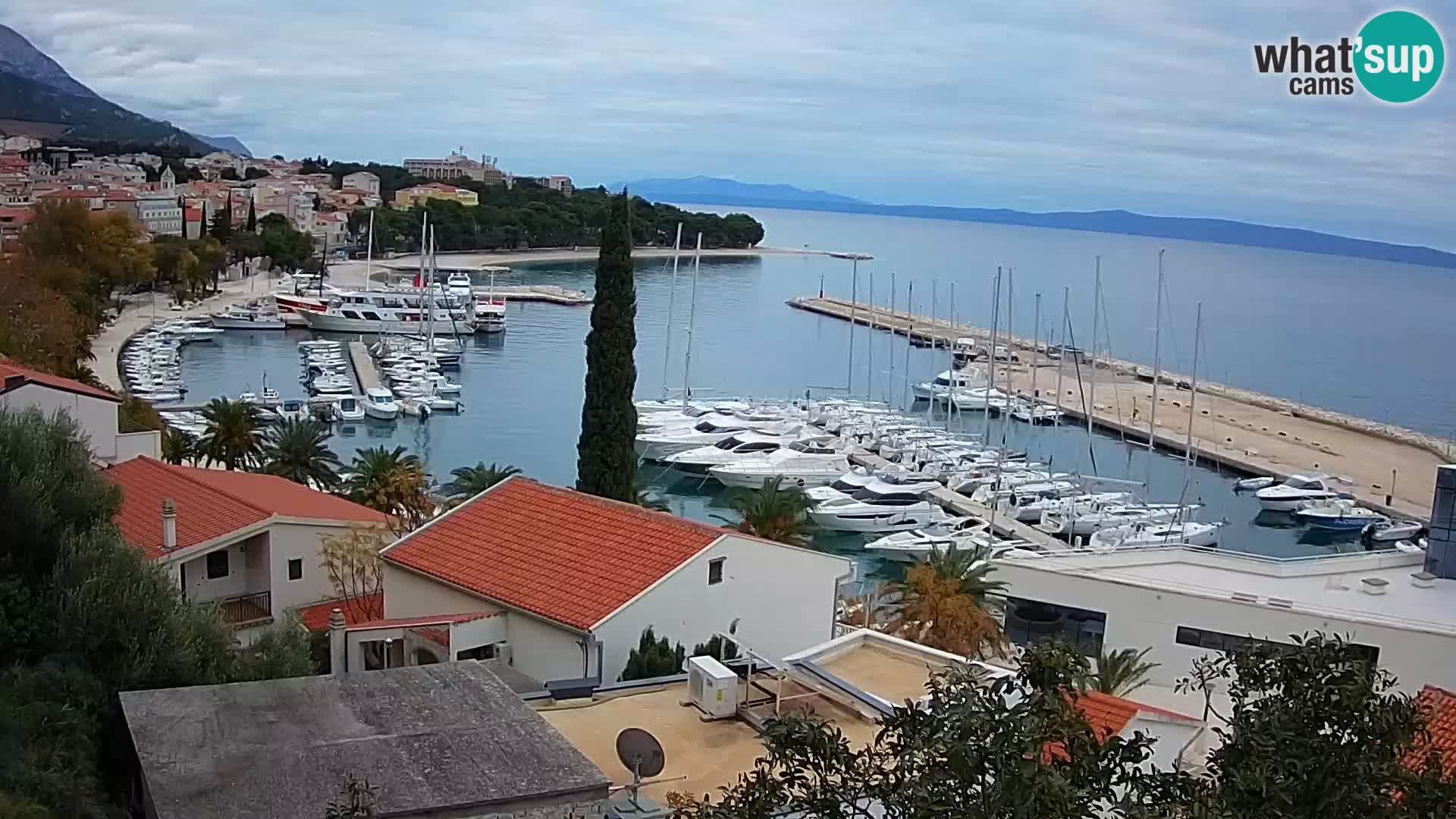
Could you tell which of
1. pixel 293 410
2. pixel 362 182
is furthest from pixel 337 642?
pixel 362 182

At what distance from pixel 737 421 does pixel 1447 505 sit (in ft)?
93.7

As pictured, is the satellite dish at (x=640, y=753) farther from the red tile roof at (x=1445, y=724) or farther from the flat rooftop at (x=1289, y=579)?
the flat rooftop at (x=1289, y=579)

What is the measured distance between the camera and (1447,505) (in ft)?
51.8

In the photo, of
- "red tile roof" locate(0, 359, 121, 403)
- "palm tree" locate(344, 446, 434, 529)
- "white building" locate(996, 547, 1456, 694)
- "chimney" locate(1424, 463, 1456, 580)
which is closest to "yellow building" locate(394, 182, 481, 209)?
"palm tree" locate(344, 446, 434, 529)

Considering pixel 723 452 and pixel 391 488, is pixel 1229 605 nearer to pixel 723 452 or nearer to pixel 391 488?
pixel 391 488

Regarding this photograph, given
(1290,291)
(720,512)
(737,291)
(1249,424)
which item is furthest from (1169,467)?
(1290,291)

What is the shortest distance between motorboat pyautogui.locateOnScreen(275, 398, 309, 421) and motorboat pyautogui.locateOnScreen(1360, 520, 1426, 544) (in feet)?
111

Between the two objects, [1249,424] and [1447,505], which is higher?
[1447,505]

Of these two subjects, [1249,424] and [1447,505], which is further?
[1249,424]

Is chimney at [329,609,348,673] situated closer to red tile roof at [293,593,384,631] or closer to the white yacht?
red tile roof at [293,593,384,631]

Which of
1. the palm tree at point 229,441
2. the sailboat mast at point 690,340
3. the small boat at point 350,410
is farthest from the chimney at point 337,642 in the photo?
the small boat at point 350,410

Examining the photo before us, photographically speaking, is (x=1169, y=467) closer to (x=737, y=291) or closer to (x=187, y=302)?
(x=187, y=302)

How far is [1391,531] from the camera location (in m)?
35.1

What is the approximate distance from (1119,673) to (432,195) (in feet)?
416
